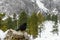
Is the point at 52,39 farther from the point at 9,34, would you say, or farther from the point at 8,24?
the point at 9,34

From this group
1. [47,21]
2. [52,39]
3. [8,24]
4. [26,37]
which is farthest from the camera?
[47,21]

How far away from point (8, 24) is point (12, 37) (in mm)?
80204

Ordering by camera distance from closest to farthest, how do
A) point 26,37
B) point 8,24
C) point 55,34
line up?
point 26,37
point 8,24
point 55,34

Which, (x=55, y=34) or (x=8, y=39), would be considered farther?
(x=55, y=34)

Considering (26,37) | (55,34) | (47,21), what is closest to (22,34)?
(26,37)

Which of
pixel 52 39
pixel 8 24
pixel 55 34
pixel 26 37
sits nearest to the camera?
pixel 26 37

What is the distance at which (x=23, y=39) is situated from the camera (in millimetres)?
6945

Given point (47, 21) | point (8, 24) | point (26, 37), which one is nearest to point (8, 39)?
point (26, 37)

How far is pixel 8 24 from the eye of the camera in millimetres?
86812

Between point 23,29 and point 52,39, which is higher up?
point 23,29

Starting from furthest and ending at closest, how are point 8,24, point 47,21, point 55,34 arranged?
1. point 47,21
2. point 55,34
3. point 8,24

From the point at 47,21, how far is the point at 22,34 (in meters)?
165

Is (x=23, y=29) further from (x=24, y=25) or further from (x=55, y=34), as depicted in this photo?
(x=55, y=34)

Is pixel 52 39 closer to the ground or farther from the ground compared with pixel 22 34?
closer to the ground
